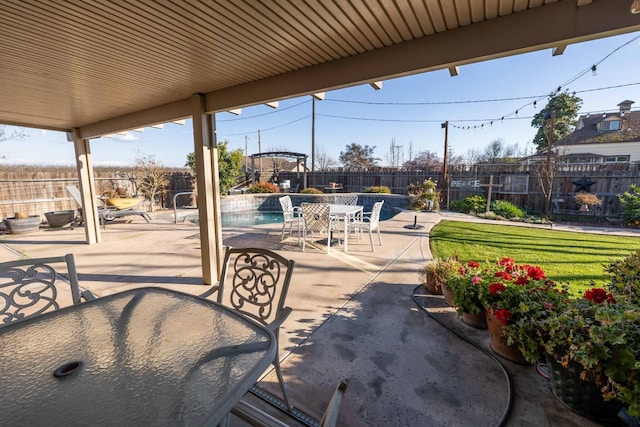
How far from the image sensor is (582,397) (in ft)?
4.99

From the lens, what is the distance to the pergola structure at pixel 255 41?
157 centimetres

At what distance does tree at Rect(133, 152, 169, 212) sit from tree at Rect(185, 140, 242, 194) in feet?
3.89

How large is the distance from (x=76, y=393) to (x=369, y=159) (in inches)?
1174

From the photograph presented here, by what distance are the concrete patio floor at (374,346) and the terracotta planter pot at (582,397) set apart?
0.05m

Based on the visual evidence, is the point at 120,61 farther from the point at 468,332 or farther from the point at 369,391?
the point at 468,332

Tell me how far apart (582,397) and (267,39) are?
2.94 metres

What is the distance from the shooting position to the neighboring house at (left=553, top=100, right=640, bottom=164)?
1687 cm

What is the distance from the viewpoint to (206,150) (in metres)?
3.23

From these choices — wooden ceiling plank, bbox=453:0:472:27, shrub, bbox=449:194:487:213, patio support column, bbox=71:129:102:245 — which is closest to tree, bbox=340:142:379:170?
shrub, bbox=449:194:487:213

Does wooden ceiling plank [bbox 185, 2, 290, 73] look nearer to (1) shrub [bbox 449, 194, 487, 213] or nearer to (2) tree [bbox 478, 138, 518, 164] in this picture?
Answer: (1) shrub [bbox 449, 194, 487, 213]

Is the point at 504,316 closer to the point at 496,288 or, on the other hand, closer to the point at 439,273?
the point at 496,288

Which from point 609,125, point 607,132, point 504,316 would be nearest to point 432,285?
point 504,316

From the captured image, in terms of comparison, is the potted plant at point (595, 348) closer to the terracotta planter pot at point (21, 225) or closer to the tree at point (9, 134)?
the terracotta planter pot at point (21, 225)

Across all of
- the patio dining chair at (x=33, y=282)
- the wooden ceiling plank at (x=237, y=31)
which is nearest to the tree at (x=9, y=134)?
the patio dining chair at (x=33, y=282)
